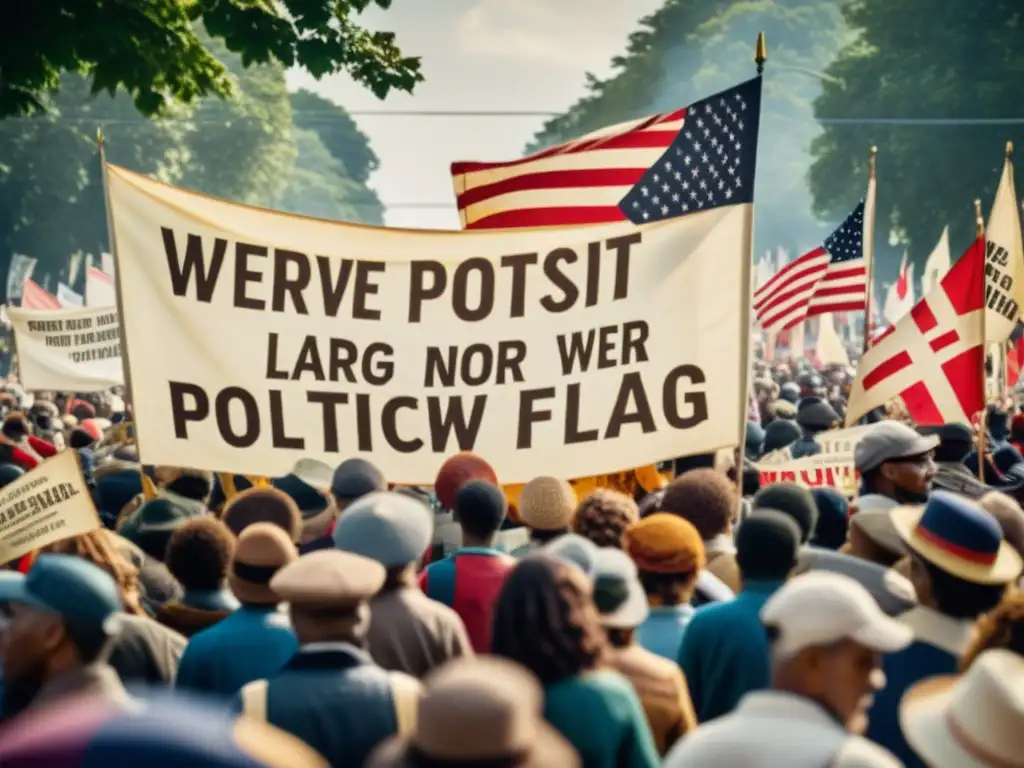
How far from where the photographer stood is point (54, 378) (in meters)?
15.7

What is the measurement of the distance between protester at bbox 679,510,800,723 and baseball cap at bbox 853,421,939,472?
200 centimetres

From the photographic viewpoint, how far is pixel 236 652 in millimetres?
4840

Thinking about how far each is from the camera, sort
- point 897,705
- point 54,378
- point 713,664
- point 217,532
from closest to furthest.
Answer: point 897,705, point 713,664, point 217,532, point 54,378

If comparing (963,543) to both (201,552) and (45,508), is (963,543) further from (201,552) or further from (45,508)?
(45,508)

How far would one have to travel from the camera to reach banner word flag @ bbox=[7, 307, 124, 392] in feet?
51.4

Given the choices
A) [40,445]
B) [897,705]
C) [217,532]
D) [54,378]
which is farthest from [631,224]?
[54,378]

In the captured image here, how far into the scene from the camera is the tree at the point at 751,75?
391ft

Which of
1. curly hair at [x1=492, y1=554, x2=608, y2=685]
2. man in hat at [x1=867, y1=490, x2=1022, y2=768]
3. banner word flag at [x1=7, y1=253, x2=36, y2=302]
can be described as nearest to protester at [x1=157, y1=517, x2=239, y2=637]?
curly hair at [x1=492, y1=554, x2=608, y2=685]

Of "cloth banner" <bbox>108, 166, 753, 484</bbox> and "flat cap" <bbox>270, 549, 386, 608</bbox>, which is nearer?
"flat cap" <bbox>270, 549, 386, 608</bbox>

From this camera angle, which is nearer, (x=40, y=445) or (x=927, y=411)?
(x=927, y=411)

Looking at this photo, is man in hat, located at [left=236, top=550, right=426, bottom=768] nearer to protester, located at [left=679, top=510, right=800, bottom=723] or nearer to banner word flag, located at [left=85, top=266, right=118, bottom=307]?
protester, located at [left=679, top=510, right=800, bottom=723]

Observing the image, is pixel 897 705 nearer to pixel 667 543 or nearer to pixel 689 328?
pixel 667 543

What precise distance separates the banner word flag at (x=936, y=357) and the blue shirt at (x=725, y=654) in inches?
209

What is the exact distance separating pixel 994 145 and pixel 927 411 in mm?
42687
